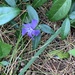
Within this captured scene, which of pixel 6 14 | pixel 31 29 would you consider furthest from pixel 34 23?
pixel 6 14

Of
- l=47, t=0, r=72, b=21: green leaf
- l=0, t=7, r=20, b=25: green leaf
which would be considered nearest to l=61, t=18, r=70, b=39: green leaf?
l=47, t=0, r=72, b=21: green leaf

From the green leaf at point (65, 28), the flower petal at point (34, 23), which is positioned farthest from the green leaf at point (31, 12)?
the green leaf at point (65, 28)

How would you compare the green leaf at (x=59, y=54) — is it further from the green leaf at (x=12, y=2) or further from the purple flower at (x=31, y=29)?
the green leaf at (x=12, y=2)

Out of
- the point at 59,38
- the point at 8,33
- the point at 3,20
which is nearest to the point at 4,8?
the point at 3,20

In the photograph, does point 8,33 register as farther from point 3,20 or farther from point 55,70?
point 55,70

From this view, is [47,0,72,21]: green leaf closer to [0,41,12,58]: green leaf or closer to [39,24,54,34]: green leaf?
[39,24,54,34]: green leaf
